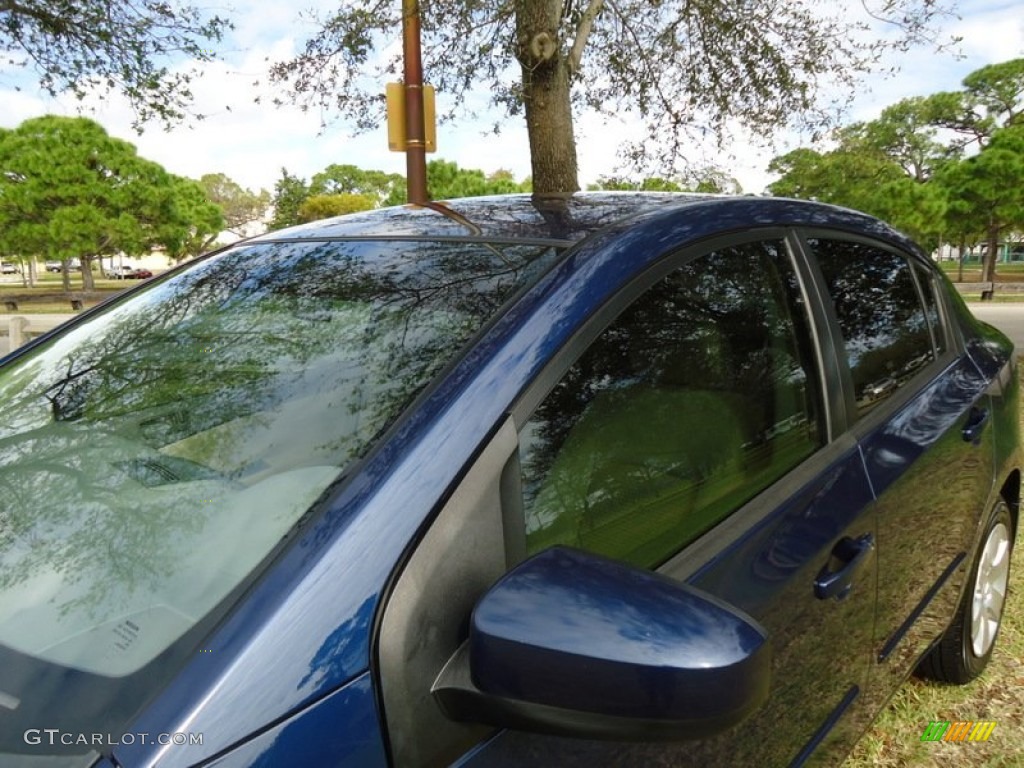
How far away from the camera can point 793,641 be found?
4.78ft

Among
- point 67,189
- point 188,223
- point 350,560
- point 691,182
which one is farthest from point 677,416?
point 188,223

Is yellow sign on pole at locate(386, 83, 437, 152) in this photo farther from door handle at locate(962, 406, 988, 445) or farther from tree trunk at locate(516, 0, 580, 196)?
door handle at locate(962, 406, 988, 445)

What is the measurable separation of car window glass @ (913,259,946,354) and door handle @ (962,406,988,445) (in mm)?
207

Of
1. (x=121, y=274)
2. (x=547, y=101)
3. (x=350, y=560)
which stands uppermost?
(x=547, y=101)

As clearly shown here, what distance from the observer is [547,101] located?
7023mm

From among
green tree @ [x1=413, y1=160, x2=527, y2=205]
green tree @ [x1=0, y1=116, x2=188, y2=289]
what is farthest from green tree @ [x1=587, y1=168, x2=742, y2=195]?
green tree @ [x1=413, y1=160, x2=527, y2=205]

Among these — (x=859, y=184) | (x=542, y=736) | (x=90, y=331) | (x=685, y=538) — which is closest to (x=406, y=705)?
(x=542, y=736)

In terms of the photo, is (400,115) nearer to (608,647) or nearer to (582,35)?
(582,35)

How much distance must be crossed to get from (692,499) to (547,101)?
622 centimetres

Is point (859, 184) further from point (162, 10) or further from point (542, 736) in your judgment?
point (542, 736)

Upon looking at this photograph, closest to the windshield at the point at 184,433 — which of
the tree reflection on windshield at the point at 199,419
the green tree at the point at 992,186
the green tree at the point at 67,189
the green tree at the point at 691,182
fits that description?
the tree reflection on windshield at the point at 199,419

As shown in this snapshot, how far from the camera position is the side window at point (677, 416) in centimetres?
124

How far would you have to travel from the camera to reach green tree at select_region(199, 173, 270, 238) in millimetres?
80125

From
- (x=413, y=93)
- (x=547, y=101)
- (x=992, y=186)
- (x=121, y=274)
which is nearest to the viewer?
(x=413, y=93)
